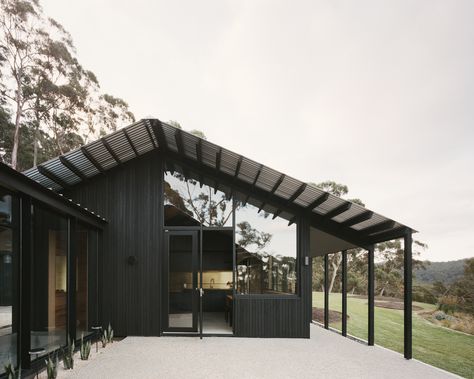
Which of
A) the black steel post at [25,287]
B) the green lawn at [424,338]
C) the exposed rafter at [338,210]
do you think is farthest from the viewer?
the green lawn at [424,338]

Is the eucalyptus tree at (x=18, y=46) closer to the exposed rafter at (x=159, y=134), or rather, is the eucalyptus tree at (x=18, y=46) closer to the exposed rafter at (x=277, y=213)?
the exposed rafter at (x=159, y=134)

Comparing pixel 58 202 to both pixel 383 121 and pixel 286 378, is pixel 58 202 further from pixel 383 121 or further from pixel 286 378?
pixel 383 121

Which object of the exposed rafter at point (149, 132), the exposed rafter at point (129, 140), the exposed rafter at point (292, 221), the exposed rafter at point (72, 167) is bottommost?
the exposed rafter at point (292, 221)

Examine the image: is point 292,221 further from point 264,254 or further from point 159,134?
point 159,134

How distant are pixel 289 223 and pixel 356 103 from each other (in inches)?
415

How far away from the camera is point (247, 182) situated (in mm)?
8562

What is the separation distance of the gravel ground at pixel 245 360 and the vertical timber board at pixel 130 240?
0.61 m

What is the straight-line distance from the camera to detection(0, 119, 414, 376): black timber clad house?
316 inches

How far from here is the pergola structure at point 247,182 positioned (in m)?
6.93

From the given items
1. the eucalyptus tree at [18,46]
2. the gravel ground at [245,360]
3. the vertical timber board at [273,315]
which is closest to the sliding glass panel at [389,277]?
the vertical timber board at [273,315]

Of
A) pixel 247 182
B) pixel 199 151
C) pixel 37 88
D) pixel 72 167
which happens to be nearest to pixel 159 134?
pixel 199 151

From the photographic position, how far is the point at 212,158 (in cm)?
796

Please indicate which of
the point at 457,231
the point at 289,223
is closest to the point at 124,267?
the point at 289,223

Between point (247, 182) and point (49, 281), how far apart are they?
4.40 metres
